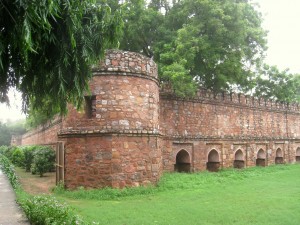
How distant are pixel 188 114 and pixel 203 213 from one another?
20.6 ft

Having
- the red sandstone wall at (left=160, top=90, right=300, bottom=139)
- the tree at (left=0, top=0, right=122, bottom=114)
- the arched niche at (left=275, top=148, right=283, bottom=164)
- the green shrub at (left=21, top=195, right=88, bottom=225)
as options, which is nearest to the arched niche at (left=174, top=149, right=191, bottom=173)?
the red sandstone wall at (left=160, top=90, right=300, bottom=139)

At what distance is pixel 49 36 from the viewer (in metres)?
3.58

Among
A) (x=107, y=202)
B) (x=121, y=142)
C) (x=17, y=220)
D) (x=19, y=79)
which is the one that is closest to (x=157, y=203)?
(x=107, y=202)

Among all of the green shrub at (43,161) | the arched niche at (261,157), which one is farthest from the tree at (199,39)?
the green shrub at (43,161)

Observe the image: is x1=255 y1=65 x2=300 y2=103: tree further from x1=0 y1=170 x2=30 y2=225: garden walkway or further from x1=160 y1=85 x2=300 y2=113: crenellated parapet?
x1=0 y1=170 x2=30 y2=225: garden walkway

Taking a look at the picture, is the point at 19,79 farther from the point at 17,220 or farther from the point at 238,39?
the point at 238,39

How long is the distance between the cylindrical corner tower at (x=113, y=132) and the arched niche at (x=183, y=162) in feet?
11.2

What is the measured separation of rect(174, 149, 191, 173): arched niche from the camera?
1259cm

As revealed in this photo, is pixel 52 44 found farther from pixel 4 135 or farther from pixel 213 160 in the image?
pixel 4 135

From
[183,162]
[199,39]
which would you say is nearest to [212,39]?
[199,39]

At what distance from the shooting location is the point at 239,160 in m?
15.3

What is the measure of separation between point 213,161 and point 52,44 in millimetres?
11162

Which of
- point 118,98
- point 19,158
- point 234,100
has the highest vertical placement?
point 234,100

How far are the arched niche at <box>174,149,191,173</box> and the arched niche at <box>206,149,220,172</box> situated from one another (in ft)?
5.00
